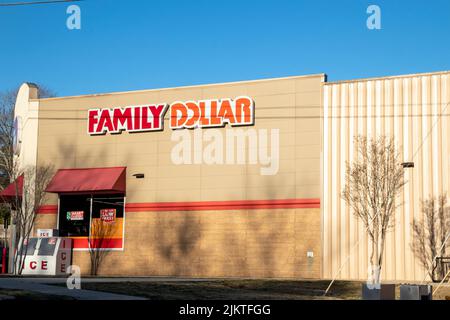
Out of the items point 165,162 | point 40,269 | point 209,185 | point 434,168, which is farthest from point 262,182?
point 40,269

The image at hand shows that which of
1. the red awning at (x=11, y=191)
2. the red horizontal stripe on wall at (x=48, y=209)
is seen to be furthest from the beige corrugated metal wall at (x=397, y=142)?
the red awning at (x=11, y=191)

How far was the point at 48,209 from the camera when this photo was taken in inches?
1561

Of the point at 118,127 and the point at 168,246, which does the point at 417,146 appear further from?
the point at 118,127

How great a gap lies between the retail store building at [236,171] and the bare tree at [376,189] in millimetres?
442

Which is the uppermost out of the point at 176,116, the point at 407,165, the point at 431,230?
the point at 176,116

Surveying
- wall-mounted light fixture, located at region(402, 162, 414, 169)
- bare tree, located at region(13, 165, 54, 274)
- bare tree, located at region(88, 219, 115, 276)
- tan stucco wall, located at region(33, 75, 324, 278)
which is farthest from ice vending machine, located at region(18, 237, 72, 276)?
wall-mounted light fixture, located at region(402, 162, 414, 169)

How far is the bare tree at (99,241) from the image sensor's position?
3759cm

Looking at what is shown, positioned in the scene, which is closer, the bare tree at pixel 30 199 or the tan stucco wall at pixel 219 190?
the tan stucco wall at pixel 219 190

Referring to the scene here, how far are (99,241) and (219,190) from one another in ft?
23.6

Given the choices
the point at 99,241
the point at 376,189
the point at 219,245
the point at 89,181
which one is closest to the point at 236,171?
the point at 219,245

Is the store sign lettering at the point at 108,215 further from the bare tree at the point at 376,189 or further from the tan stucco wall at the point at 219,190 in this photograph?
the bare tree at the point at 376,189

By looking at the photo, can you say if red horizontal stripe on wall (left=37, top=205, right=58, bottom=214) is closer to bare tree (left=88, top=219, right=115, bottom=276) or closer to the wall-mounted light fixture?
bare tree (left=88, top=219, right=115, bottom=276)

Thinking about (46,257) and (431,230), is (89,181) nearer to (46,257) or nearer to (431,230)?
(46,257)

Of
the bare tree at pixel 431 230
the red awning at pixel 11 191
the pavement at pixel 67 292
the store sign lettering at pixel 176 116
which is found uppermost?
the store sign lettering at pixel 176 116
